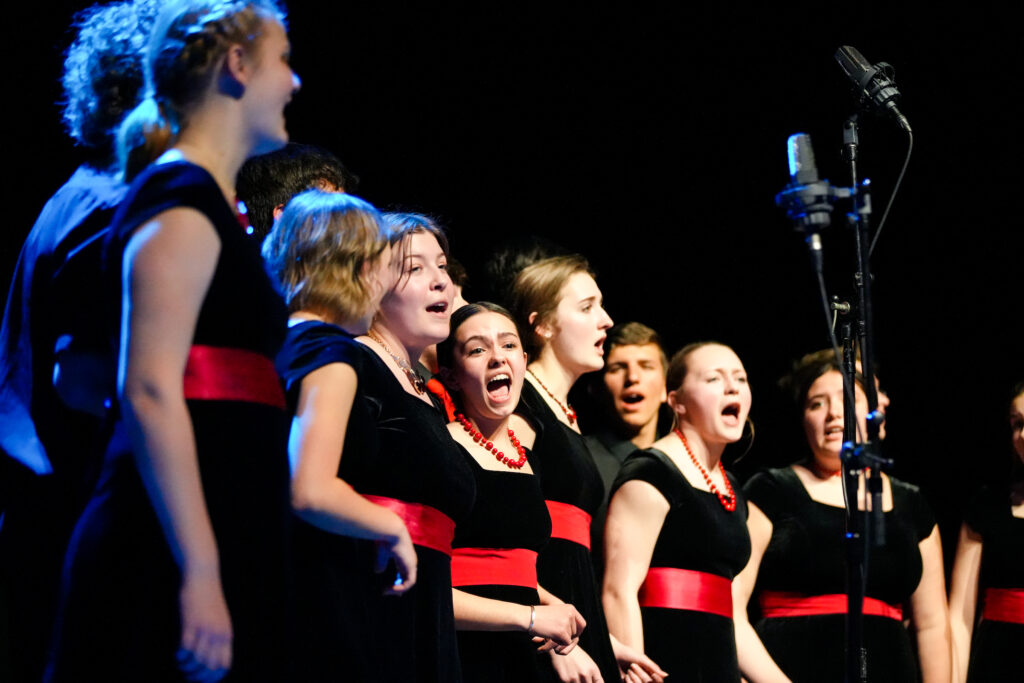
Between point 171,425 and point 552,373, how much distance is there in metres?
2.13

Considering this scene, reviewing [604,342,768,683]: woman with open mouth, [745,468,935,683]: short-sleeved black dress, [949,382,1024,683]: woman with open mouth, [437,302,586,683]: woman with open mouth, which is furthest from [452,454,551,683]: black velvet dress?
[949,382,1024,683]: woman with open mouth

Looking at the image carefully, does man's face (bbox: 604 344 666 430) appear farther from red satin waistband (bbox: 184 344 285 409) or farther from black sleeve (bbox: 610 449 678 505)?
red satin waistband (bbox: 184 344 285 409)

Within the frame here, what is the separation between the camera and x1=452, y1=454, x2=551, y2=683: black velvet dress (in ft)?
8.15

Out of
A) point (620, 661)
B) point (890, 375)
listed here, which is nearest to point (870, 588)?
point (620, 661)

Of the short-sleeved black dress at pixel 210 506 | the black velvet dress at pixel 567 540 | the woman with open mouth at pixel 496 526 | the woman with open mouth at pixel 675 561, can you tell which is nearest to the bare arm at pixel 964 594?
the woman with open mouth at pixel 675 561

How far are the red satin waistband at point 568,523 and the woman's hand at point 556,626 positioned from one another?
1.39ft

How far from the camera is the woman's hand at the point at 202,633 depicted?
124 centimetres

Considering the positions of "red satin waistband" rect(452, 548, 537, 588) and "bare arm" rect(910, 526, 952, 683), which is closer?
"red satin waistband" rect(452, 548, 537, 588)

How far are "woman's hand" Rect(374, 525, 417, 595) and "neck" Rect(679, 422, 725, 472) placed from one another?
1.92m

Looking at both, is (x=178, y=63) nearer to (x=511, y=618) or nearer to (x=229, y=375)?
(x=229, y=375)

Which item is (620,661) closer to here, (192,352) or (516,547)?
(516,547)

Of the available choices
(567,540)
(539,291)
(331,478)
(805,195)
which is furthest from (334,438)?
(539,291)

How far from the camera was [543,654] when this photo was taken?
102 inches

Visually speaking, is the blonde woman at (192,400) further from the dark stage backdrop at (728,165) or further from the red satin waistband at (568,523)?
the dark stage backdrop at (728,165)
